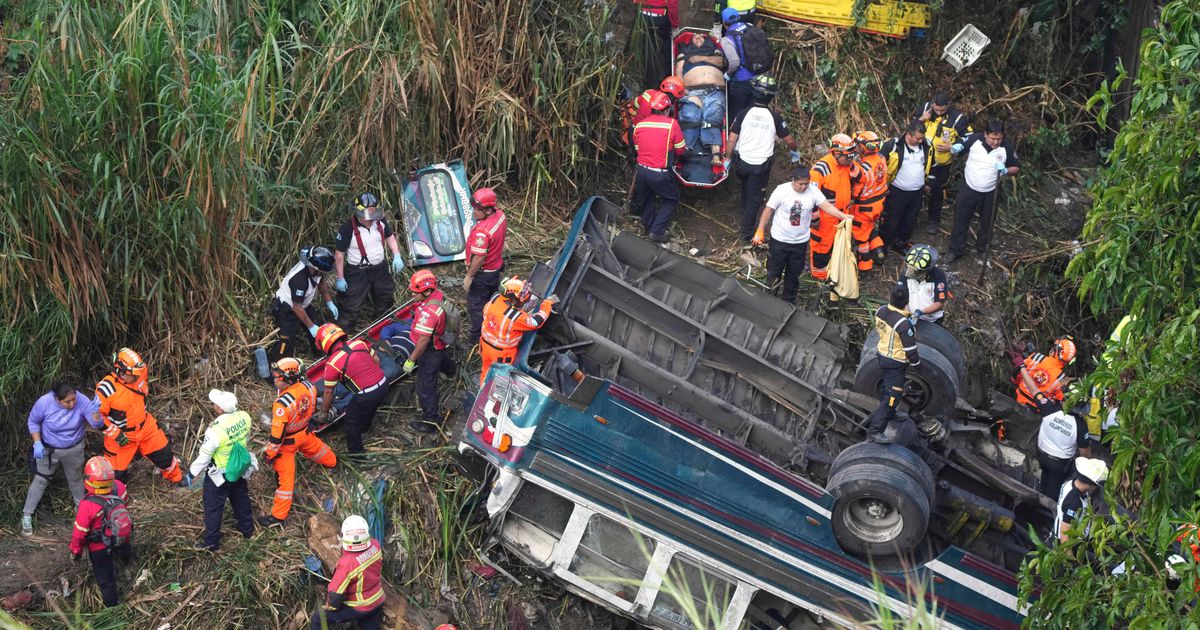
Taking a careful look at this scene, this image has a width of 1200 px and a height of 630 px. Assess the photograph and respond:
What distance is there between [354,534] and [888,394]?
3.92m

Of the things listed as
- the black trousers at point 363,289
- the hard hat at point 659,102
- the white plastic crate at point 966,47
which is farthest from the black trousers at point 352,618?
the white plastic crate at point 966,47

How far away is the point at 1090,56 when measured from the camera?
13.7 meters

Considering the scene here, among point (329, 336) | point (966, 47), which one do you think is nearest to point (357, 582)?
point (329, 336)

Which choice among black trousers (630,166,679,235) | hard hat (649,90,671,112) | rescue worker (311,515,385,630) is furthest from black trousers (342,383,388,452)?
hard hat (649,90,671,112)

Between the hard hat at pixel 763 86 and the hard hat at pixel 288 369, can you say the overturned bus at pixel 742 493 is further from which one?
the hard hat at pixel 763 86

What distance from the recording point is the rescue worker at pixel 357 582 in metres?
7.73

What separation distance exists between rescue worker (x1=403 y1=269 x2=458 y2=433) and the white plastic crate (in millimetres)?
6680

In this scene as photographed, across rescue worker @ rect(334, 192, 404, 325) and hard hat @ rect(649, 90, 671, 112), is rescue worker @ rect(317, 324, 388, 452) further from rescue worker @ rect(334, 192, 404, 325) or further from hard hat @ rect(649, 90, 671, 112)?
hard hat @ rect(649, 90, 671, 112)

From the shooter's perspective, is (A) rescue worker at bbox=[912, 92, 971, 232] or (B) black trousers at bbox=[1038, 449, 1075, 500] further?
(A) rescue worker at bbox=[912, 92, 971, 232]

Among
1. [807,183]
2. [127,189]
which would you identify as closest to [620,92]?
[807,183]

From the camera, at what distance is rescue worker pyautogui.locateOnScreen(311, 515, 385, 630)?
7.73m

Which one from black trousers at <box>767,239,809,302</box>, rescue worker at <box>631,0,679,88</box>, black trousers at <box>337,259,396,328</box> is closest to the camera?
black trousers at <box>337,259,396,328</box>

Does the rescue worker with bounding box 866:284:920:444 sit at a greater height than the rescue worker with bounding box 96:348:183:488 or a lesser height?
greater

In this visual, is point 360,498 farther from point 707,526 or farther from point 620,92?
point 620,92
